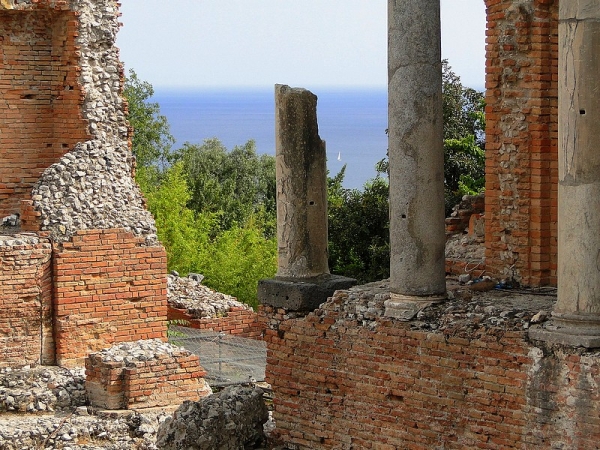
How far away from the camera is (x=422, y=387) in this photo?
11086 millimetres

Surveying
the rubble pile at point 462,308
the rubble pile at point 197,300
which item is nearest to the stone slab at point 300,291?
the rubble pile at point 462,308

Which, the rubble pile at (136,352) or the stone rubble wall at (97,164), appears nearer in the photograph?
the rubble pile at (136,352)

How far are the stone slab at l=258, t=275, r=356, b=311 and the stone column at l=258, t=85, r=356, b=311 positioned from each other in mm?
27

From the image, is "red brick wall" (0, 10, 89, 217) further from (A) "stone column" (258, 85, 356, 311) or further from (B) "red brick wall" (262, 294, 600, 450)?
(B) "red brick wall" (262, 294, 600, 450)

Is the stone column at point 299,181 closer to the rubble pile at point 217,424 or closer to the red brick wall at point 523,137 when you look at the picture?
the rubble pile at point 217,424

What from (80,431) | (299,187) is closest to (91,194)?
(80,431)

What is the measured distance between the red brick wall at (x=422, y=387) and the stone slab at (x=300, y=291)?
161mm

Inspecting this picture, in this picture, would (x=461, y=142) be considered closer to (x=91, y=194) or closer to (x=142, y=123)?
(x=91, y=194)

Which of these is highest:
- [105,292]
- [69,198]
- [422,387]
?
[69,198]

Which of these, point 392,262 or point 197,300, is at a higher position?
point 392,262

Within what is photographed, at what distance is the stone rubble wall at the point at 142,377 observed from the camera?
15852 mm

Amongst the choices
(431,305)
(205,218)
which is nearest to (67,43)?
(431,305)

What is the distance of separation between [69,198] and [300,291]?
5.48 metres

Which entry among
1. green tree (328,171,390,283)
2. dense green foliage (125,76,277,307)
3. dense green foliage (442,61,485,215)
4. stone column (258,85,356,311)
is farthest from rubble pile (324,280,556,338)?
dense green foliage (125,76,277,307)
